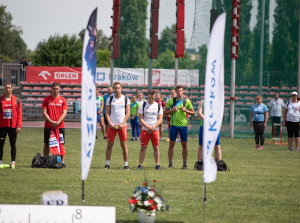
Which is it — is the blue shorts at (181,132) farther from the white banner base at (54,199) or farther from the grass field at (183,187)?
the white banner base at (54,199)

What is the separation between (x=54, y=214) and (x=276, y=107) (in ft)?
69.4

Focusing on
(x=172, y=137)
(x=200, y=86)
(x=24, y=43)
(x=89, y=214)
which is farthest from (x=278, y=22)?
(x=24, y=43)

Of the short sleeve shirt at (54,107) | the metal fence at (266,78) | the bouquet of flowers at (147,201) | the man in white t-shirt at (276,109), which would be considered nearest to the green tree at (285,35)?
the metal fence at (266,78)

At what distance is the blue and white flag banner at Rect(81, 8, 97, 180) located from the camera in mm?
7105

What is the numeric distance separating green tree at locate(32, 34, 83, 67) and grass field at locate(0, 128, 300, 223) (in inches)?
1617

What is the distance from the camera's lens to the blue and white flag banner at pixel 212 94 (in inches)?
283

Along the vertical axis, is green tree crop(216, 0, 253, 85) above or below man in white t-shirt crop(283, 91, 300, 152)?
above

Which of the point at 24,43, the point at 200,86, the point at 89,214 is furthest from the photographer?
the point at 24,43

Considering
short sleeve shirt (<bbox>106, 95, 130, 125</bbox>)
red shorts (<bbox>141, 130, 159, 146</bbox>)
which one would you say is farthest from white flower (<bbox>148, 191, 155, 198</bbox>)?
red shorts (<bbox>141, 130, 159, 146</bbox>)

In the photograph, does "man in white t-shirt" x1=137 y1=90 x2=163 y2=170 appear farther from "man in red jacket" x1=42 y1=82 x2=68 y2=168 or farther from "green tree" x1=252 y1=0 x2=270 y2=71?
"green tree" x1=252 y1=0 x2=270 y2=71

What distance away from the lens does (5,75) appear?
47.4 meters

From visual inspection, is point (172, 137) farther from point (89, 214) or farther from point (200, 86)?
point (200, 86)

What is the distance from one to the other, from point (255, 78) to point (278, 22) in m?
3.46

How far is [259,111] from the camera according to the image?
20609 millimetres
